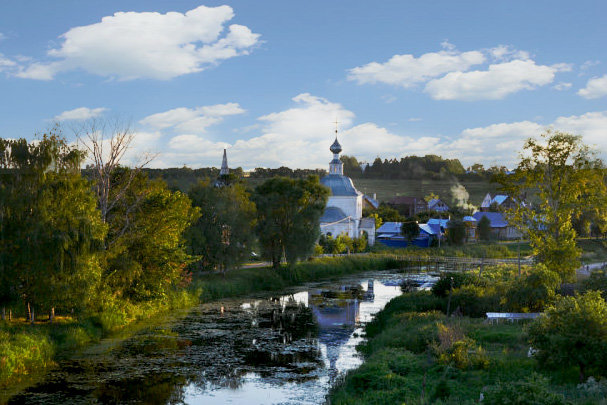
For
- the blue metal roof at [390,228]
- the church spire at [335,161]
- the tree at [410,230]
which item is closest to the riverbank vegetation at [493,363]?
the tree at [410,230]

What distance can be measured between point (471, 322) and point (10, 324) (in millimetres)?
22494

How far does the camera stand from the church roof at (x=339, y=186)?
97062mm

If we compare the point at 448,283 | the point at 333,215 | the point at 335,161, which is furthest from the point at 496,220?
the point at 448,283

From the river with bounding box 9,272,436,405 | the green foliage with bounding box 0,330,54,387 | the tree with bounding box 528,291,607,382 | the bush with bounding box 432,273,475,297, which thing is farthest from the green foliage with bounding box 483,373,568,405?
the bush with bounding box 432,273,475,297

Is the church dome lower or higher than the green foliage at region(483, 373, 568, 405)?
higher

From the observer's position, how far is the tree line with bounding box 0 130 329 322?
26234mm

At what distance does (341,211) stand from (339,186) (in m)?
6.78

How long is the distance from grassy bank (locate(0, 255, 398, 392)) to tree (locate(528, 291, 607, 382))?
19.2 meters

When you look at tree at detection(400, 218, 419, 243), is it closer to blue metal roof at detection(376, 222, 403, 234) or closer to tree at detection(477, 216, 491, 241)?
blue metal roof at detection(376, 222, 403, 234)

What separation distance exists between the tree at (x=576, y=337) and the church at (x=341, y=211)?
65.4 meters

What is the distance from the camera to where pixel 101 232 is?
2928 cm

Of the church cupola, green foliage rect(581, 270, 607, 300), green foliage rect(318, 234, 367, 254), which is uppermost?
the church cupola

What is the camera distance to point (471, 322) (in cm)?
2873

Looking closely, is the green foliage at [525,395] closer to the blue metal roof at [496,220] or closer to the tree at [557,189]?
the tree at [557,189]
